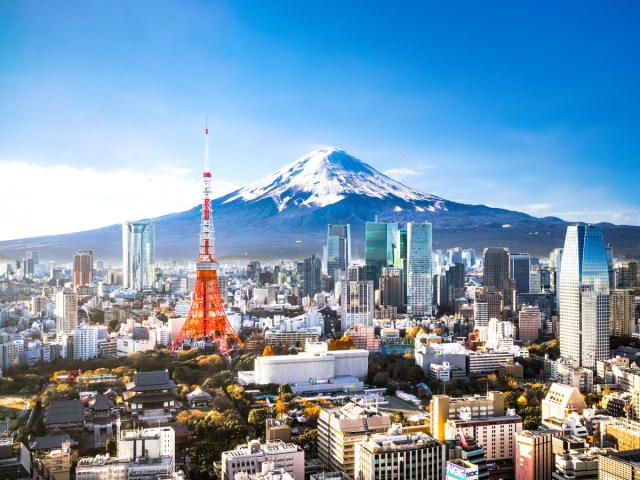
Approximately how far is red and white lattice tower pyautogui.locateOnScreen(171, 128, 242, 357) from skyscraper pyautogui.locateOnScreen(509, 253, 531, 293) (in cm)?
724

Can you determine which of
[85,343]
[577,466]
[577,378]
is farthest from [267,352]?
[577,466]

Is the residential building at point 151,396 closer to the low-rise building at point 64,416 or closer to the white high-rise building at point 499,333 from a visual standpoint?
the low-rise building at point 64,416

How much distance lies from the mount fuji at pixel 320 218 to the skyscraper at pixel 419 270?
657 mm

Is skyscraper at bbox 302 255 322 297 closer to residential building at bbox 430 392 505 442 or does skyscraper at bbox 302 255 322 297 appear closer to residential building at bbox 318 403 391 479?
residential building at bbox 430 392 505 442

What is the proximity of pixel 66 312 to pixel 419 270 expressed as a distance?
26.1 feet

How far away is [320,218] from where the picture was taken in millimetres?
17938

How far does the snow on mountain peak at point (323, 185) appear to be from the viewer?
1856 centimetres

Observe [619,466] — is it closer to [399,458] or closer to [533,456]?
[533,456]

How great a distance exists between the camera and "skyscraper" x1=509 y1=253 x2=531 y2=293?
47.2ft

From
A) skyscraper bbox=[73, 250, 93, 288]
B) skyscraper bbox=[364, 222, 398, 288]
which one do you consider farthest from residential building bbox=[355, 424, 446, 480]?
skyscraper bbox=[364, 222, 398, 288]


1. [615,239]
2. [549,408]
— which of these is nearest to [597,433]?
[549,408]

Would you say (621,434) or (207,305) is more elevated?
(207,305)

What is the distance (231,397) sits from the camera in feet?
22.0

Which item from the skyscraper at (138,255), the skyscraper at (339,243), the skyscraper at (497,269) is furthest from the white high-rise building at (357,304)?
the skyscraper at (339,243)
